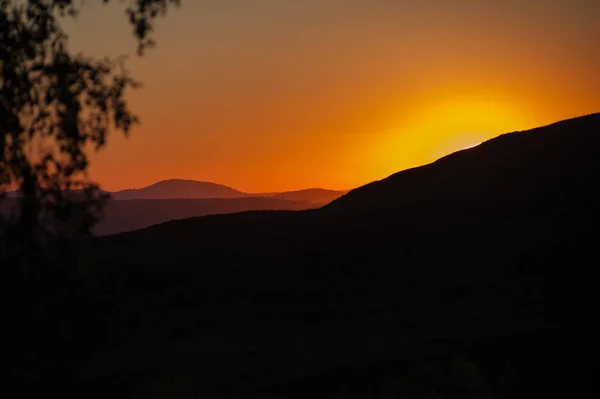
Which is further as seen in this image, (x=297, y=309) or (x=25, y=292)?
(x=297, y=309)

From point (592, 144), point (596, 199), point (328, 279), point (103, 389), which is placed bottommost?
point (103, 389)

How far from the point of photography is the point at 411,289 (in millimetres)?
42625

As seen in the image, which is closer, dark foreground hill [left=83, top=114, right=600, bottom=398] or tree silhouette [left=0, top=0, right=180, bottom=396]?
tree silhouette [left=0, top=0, right=180, bottom=396]

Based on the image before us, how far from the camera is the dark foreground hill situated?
2830 centimetres

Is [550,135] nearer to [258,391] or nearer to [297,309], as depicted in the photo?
[297,309]

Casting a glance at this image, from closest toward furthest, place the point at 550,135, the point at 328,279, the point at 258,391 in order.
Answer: the point at 258,391, the point at 328,279, the point at 550,135

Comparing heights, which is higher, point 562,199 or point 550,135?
point 550,135

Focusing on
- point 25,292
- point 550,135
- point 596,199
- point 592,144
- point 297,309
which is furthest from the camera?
point 550,135

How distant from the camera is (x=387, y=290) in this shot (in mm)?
42875

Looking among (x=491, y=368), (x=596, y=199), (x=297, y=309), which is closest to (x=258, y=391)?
(x=491, y=368)

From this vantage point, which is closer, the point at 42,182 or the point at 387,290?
the point at 42,182

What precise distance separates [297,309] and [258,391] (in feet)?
43.3

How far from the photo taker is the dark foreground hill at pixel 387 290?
28.3 m

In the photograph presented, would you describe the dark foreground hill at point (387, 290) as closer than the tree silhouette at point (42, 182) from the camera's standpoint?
No
